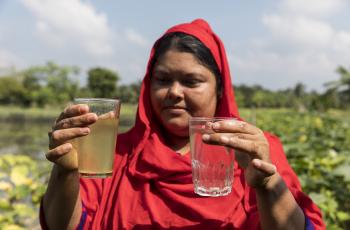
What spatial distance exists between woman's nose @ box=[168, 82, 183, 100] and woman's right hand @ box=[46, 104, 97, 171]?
18.6 inches

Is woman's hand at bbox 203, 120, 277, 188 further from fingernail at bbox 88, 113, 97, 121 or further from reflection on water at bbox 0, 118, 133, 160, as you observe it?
reflection on water at bbox 0, 118, 133, 160

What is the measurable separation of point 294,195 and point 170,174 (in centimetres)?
49

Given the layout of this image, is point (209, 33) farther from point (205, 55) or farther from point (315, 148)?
point (315, 148)

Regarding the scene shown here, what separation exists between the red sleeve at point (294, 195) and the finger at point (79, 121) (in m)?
0.73

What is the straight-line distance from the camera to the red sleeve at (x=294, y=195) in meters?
1.62

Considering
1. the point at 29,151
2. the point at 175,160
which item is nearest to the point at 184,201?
the point at 175,160

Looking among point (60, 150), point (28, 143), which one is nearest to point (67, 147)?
point (60, 150)

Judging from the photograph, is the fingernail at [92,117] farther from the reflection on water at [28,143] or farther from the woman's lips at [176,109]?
the reflection on water at [28,143]

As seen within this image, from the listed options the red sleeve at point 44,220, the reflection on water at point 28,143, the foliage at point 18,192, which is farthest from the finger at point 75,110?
the reflection on water at point 28,143

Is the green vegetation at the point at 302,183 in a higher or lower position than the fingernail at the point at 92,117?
lower

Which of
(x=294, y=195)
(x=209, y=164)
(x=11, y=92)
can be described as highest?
(x=209, y=164)

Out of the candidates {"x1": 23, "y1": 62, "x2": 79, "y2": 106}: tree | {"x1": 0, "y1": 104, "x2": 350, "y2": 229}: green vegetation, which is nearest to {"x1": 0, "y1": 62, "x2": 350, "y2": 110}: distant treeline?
{"x1": 23, "y1": 62, "x2": 79, "y2": 106}: tree

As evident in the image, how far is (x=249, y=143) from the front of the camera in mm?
1273

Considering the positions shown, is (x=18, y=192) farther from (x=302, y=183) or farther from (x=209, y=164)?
(x=302, y=183)
